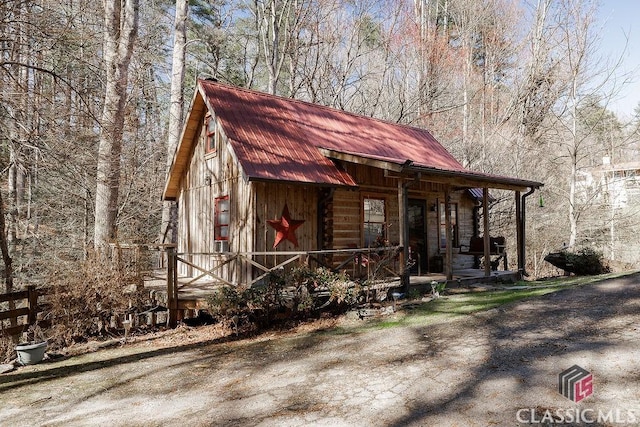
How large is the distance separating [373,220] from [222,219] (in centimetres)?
446

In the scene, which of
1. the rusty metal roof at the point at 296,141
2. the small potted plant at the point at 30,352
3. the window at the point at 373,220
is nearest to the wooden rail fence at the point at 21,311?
the small potted plant at the point at 30,352

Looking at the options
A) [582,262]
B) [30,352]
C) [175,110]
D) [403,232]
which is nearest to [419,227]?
[403,232]

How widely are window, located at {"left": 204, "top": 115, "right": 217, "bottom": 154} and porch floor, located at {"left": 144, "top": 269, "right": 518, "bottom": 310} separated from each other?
397cm

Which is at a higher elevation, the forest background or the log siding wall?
the forest background

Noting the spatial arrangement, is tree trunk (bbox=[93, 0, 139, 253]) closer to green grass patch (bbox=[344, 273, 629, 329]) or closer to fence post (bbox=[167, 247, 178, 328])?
fence post (bbox=[167, 247, 178, 328])

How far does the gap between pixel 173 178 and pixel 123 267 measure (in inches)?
227

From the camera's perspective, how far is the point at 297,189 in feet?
36.4

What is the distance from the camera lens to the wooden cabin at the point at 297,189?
1038 centimetres

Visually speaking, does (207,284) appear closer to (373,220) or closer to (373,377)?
(373,220)

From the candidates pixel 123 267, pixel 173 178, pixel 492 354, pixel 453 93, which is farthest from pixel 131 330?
pixel 453 93

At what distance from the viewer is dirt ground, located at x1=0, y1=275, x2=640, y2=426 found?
12.9ft

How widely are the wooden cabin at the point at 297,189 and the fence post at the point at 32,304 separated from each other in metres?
2.88

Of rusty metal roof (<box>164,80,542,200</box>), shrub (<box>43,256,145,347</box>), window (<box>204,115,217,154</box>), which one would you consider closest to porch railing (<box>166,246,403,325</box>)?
shrub (<box>43,256,145,347</box>)

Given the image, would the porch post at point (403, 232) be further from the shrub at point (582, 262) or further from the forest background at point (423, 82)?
the forest background at point (423, 82)
